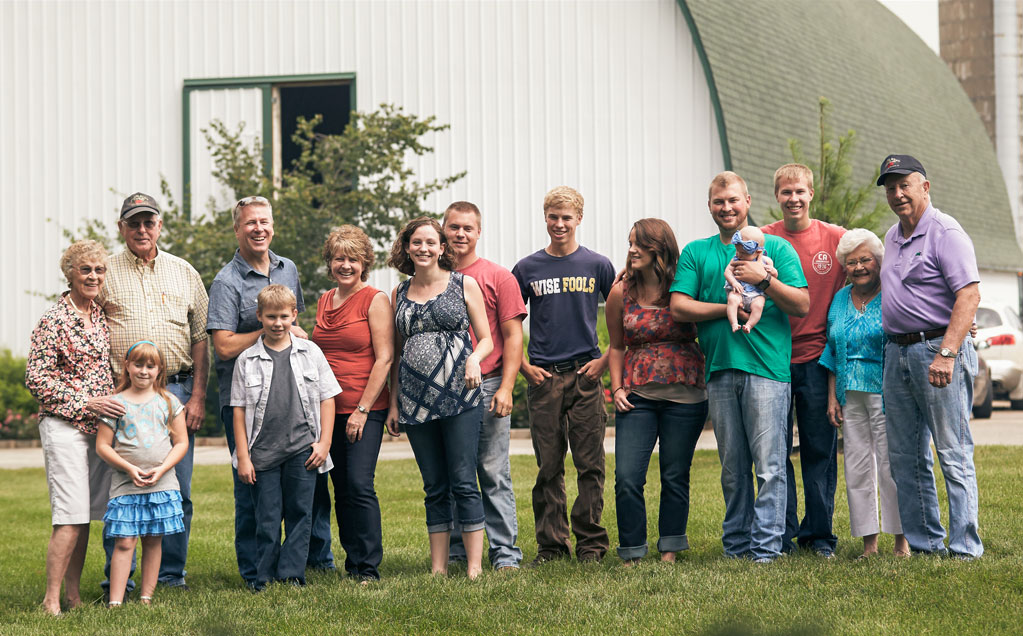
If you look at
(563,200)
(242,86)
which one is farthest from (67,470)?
(242,86)

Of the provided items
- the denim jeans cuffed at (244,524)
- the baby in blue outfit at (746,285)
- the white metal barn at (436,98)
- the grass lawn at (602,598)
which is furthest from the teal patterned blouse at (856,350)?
the white metal barn at (436,98)

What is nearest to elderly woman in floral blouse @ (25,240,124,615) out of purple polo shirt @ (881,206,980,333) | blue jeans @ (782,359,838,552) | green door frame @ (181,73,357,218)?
blue jeans @ (782,359,838,552)

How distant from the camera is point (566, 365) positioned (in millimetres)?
5816

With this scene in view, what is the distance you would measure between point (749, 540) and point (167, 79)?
14.3 m

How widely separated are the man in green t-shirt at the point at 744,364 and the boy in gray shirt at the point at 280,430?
6.09 feet

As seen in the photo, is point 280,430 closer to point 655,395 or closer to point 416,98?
point 655,395

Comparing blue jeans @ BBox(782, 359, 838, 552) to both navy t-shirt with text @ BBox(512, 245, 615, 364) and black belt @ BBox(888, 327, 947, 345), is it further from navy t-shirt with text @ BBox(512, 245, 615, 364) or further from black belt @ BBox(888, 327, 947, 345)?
navy t-shirt with text @ BBox(512, 245, 615, 364)

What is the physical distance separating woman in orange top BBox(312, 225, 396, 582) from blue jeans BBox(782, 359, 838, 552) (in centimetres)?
209

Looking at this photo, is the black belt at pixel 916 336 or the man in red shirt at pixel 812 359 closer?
the black belt at pixel 916 336

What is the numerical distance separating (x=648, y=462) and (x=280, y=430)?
73.3 inches

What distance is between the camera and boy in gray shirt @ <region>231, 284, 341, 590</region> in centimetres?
540

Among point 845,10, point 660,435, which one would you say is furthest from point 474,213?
point 845,10

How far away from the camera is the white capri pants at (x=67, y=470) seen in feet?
16.8

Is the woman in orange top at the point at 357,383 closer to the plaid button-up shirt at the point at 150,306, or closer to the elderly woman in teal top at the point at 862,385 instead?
the plaid button-up shirt at the point at 150,306
